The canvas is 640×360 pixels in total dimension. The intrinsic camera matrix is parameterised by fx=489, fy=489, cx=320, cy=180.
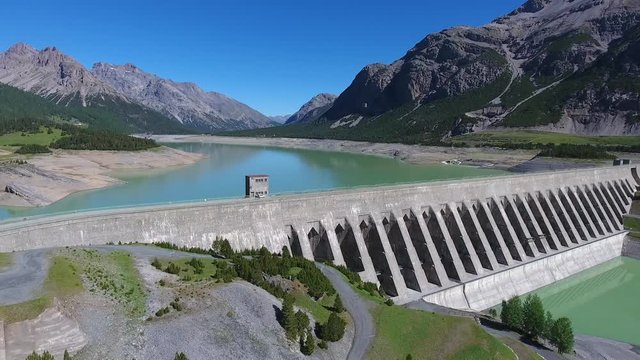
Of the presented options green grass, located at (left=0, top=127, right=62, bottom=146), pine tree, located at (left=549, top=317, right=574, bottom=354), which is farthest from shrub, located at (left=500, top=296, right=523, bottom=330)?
green grass, located at (left=0, top=127, right=62, bottom=146)

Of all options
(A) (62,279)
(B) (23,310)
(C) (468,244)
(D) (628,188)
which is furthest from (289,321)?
(D) (628,188)

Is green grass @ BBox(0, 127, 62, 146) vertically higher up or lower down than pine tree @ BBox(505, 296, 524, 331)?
higher up

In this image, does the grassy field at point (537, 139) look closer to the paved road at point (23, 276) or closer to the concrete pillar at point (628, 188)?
the concrete pillar at point (628, 188)

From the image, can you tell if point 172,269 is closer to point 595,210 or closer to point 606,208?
point 595,210

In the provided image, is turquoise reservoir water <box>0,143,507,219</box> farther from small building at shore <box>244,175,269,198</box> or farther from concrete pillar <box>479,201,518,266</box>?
concrete pillar <box>479,201,518,266</box>

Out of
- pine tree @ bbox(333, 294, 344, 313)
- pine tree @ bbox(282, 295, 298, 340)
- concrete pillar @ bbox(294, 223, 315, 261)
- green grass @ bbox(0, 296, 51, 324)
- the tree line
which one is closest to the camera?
green grass @ bbox(0, 296, 51, 324)

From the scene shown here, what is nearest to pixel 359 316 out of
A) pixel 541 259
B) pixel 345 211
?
pixel 345 211

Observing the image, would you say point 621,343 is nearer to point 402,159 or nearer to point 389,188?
point 389,188
